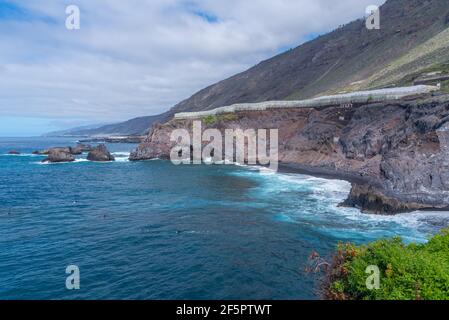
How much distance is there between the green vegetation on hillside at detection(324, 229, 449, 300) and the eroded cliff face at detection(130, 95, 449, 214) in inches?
1019

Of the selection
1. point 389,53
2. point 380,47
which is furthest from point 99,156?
point 380,47

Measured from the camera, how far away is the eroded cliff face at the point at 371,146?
45.5 meters

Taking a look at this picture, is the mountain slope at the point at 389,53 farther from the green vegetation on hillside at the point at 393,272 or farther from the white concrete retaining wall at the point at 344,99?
the green vegetation on hillside at the point at 393,272

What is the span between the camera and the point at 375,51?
164500 millimetres

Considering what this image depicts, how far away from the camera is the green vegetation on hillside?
48.5 feet
